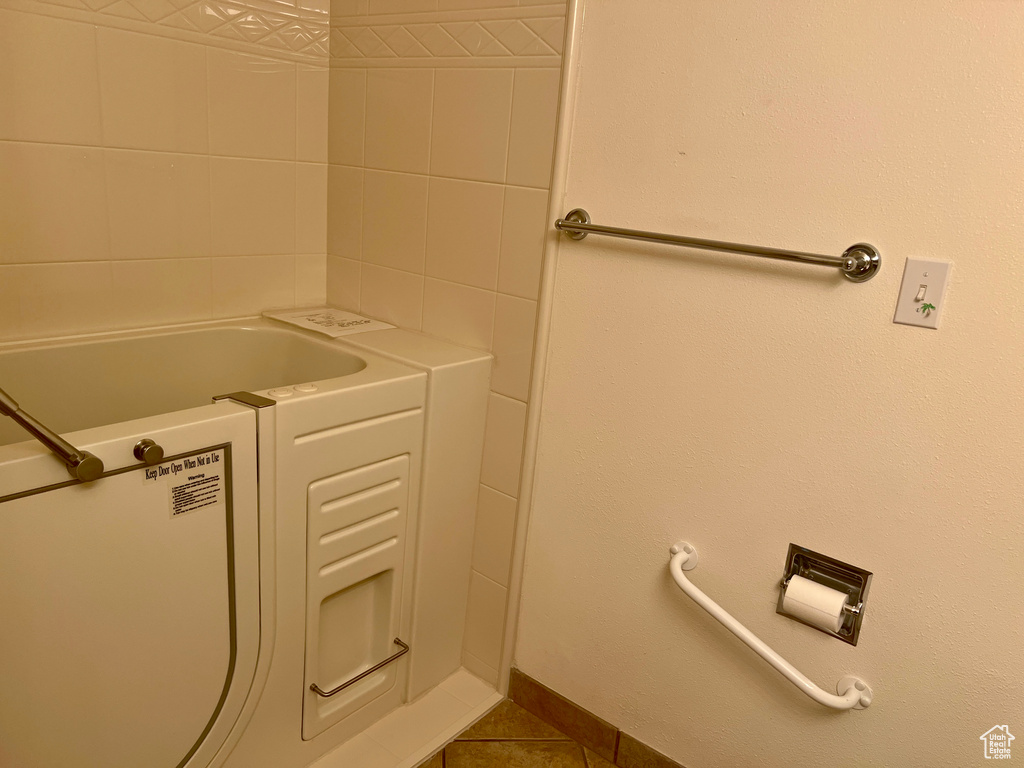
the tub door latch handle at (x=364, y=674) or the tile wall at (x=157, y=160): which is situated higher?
the tile wall at (x=157, y=160)

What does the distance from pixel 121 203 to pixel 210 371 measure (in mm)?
391

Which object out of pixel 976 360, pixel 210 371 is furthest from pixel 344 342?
pixel 976 360

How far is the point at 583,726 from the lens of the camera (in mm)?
1557

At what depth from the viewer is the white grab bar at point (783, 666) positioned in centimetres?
115

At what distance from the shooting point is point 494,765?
4.85 ft

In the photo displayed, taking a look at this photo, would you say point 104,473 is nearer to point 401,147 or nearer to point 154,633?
point 154,633

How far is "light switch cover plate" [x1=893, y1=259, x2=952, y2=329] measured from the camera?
1018 mm

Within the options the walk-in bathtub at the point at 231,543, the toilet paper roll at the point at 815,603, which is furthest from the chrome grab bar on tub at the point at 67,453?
the toilet paper roll at the point at 815,603

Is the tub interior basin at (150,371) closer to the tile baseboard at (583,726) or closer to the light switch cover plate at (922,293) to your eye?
the tile baseboard at (583,726)

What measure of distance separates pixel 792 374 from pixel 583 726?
886 mm

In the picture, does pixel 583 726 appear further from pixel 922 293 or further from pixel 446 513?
pixel 922 293

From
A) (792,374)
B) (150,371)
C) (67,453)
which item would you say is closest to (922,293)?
(792,374)

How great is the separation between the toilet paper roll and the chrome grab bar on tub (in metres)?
1.03

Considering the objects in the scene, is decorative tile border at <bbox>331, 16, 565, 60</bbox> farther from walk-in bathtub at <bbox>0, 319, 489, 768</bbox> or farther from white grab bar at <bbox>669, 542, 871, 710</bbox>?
white grab bar at <bbox>669, 542, 871, 710</bbox>
